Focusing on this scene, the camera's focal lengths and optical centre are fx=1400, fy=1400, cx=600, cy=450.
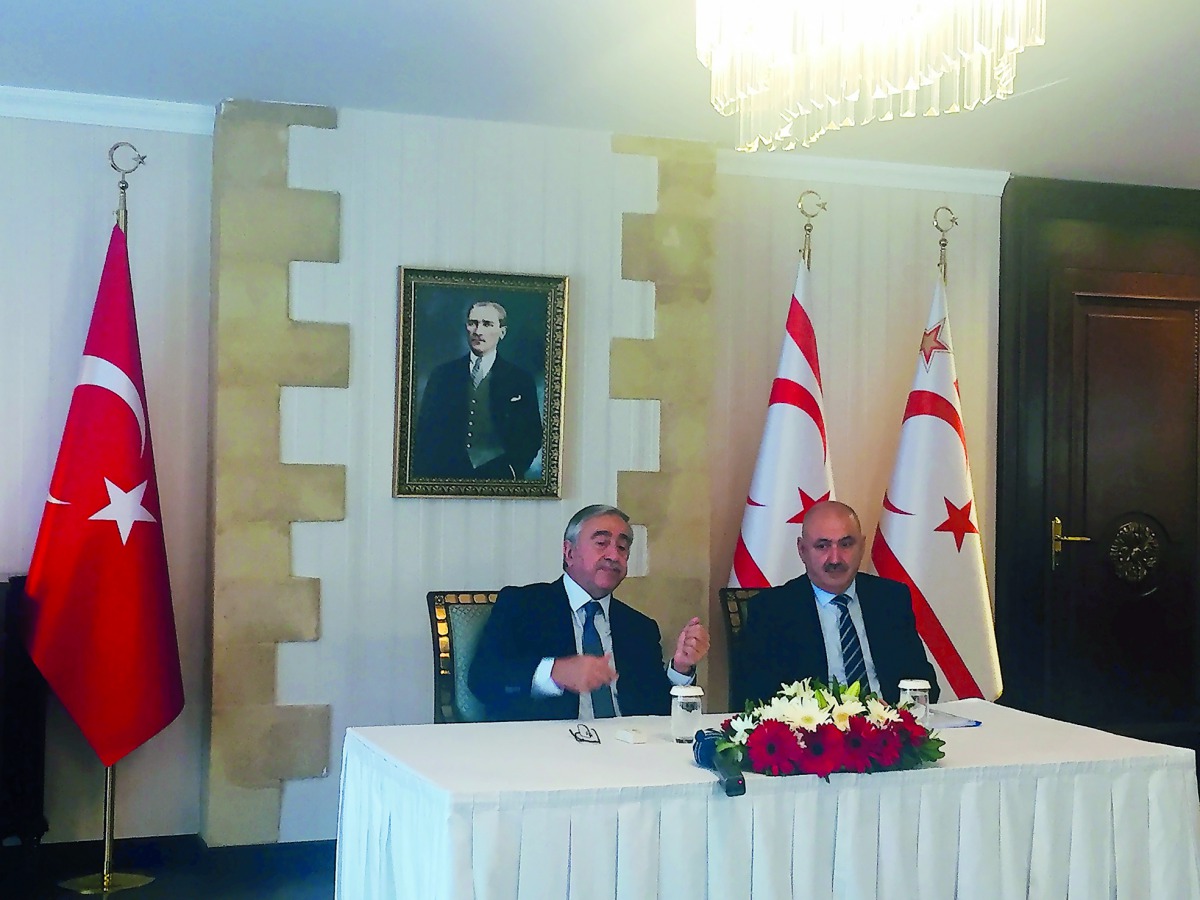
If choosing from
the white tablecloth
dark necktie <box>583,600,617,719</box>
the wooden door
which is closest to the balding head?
dark necktie <box>583,600,617,719</box>

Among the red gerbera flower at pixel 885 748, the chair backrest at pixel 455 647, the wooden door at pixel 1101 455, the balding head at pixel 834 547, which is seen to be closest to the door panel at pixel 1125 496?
the wooden door at pixel 1101 455

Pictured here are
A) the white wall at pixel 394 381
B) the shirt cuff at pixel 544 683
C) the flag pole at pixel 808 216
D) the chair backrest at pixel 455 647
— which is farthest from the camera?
the flag pole at pixel 808 216

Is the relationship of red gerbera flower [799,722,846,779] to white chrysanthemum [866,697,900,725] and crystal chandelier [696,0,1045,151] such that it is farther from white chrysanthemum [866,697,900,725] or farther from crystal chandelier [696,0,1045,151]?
crystal chandelier [696,0,1045,151]

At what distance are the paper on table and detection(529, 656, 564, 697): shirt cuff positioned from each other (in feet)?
2.99

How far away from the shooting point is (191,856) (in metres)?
4.75

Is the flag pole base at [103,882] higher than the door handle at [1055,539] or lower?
lower

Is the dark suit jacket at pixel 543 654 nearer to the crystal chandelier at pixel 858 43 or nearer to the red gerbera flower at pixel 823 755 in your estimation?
the red gerbera flower at pixel 823 755

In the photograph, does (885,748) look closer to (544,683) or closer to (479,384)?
(544,683)

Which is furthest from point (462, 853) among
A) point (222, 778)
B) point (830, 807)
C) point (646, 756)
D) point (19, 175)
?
point (19, 175)

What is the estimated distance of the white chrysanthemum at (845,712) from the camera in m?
2.84

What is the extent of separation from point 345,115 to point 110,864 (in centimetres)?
258

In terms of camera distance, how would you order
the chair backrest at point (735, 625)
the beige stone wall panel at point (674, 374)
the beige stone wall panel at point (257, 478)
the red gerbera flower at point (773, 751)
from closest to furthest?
1. the red gerbera flower at point (773, 751)
2. the chair backrest at point (735, 625)
3. the beige stone wall panel at point (257, 478)
4. the beige stone wall panel at point (674, 374)

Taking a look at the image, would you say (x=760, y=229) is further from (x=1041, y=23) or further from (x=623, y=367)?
(x=1041, y=23)

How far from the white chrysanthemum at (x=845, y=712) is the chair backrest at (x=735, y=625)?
114 centimetres
